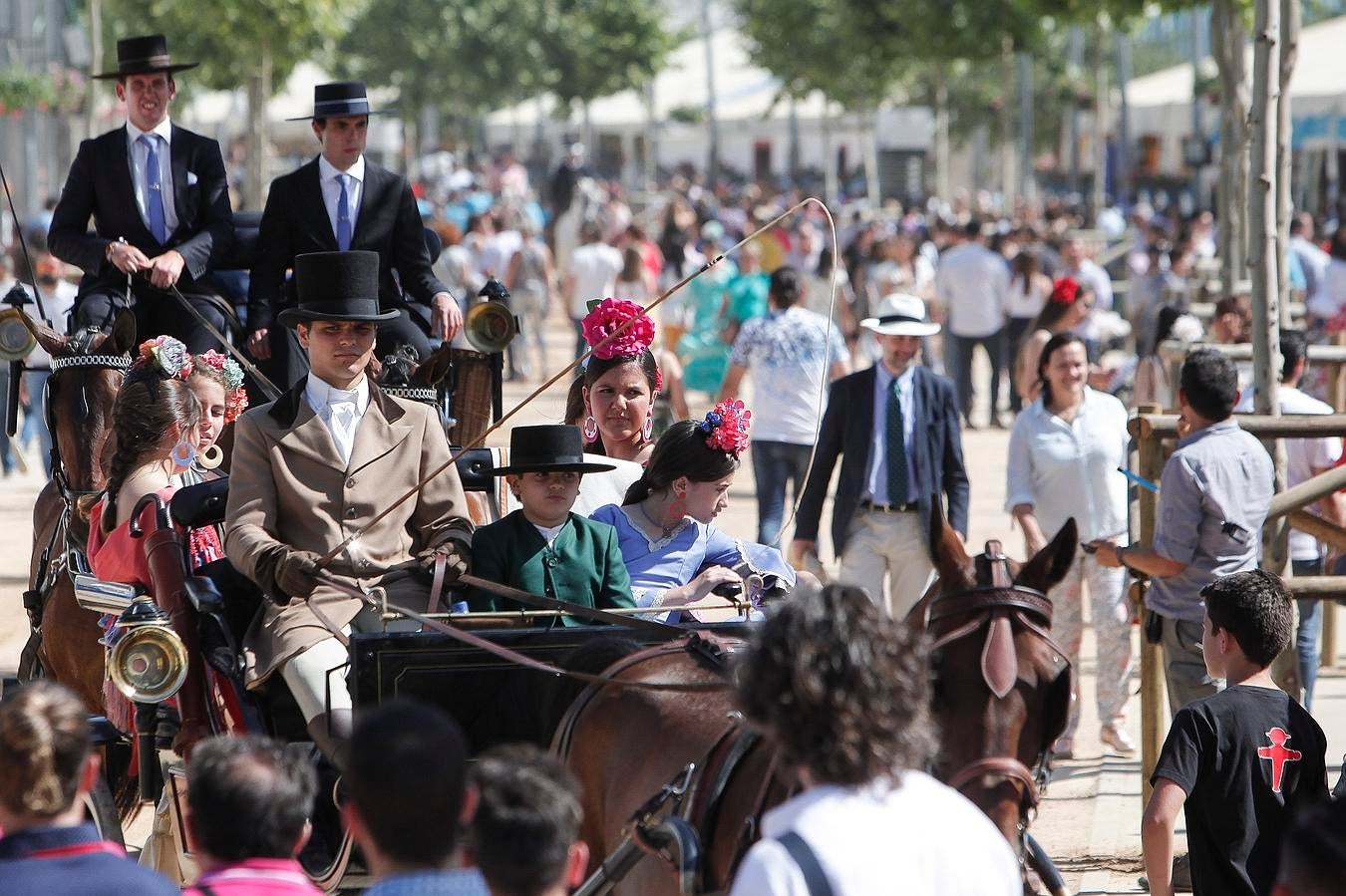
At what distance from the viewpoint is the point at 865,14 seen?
36.2m

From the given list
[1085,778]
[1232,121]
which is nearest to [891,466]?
[1085,778]

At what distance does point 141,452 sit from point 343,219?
1.95 metres

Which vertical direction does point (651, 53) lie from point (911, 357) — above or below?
above

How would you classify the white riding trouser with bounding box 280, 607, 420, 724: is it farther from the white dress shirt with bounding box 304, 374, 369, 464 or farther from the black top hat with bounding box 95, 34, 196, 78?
the black top hat with bounding box 95, 34, 196, 78

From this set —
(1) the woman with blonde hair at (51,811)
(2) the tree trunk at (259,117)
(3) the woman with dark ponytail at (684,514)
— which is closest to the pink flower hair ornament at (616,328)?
(3) the woman with dark ponytail at (684,514)

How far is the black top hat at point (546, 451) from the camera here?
5.84 m

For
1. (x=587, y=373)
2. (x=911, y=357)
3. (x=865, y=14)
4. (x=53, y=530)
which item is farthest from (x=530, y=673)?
(x=865, y=14)

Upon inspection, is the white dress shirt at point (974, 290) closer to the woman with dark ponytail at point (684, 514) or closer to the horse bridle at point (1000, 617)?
the woman with dark ponytail at point (684, 514)

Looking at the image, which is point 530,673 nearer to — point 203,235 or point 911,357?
point 203,235

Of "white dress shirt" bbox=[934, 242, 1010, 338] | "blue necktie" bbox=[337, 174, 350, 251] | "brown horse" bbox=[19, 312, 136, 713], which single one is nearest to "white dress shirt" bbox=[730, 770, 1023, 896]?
"brown horse" bbox=[19, 312, 136, 713]

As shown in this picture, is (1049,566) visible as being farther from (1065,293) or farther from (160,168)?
(1065,293)

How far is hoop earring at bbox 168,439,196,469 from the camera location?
21.7ft

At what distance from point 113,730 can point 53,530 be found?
2.12 metres

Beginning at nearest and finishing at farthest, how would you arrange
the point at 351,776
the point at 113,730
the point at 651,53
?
the point at 351,776, the point at 113,730, the point at 651,53
